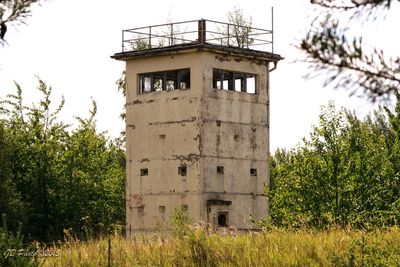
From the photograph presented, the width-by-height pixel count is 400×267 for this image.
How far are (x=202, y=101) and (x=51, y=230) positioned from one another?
27.6 feet

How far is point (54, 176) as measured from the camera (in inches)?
1917

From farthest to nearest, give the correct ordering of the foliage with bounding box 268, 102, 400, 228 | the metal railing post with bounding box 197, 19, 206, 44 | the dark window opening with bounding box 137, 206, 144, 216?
the dark window opening with bounding box 137, 206, 144, 216 < the metal railing post with bounding box 197, 19, 206, 44 < the foliage with bounding box 268, 102, 400, 228

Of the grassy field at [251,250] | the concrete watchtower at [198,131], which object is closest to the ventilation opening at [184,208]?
the concrete watchtower at [198,131]

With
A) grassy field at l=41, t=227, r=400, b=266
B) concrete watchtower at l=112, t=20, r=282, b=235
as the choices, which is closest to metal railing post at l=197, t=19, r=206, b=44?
concrete watchtower at l=112, t=20, r=282, b=235

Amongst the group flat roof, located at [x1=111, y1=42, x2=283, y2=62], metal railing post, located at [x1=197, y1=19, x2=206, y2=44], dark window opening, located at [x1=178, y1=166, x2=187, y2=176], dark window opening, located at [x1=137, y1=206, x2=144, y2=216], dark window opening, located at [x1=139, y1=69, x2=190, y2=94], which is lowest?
dark window opening, located at [x1=137, y1=206, x2=144, y2=216]

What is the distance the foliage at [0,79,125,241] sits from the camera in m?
47.4

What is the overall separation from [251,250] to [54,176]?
91.7ft

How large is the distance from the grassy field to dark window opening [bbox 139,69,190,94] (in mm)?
22921

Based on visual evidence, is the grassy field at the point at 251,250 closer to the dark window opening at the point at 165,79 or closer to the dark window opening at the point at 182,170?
the dark window opening at the point at 182,170

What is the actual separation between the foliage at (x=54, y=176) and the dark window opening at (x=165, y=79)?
4167mm

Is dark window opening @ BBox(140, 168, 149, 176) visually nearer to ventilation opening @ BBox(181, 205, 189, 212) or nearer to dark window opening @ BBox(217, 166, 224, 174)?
ventilation opening @ BBox(181, 205, 189, 212)

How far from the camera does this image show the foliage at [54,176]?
4744cm

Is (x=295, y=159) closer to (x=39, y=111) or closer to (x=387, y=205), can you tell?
(x=387, y=205)

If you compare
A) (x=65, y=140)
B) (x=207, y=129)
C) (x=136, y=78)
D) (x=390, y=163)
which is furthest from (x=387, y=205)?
(x=65, y=140)
